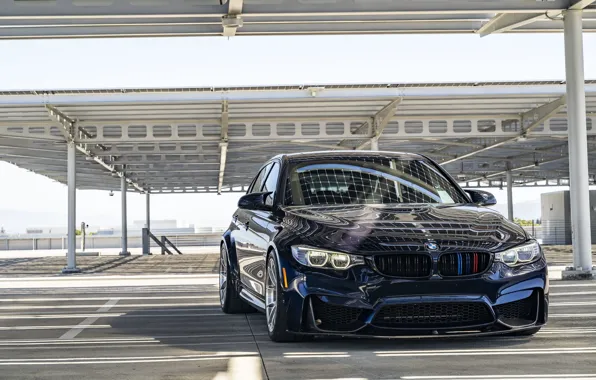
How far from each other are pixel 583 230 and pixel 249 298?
26.2 feet

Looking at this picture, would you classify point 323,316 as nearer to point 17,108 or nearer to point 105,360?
point 105,360

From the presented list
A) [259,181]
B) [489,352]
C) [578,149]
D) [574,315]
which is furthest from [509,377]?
[578,149]

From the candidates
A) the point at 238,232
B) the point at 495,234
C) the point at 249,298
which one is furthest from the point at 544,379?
the point at 238,232

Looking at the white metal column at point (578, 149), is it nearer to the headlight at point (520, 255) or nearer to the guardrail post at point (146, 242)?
the headlight at point (520, 255)

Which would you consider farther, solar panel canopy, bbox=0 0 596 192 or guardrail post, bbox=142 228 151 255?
guardrail post, bbox=142 228 151 255

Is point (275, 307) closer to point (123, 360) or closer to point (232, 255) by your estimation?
point (123, 360)

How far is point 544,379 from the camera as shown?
13.7 feet

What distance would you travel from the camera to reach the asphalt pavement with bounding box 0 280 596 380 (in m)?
4.50

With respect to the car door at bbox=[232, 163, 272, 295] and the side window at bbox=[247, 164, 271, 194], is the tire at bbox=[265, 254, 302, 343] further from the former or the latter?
the side window at bbox=[247, 164, 271, 194]

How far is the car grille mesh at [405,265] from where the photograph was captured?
203 inches

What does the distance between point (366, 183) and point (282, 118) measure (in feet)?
52.0

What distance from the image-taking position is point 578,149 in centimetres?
1322

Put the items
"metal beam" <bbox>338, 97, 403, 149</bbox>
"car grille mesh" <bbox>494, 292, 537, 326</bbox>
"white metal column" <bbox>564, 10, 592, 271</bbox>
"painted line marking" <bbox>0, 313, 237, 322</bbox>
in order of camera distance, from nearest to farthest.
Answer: "car grille mesh" <bbox>494, 292, 537, 326</bbox>, "painted line marking" <bbox>0, 313, 237, 322</bbox>, "white metal column" <bbox>564, 10, 592, 271</bbox>, "metal beam" <bbox>338, 97, 403, 149</bbox>

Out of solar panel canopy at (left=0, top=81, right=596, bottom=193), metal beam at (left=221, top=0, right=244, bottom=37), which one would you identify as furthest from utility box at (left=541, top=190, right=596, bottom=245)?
metal beam at (left=221, top=0, right=244, bottom=37)
